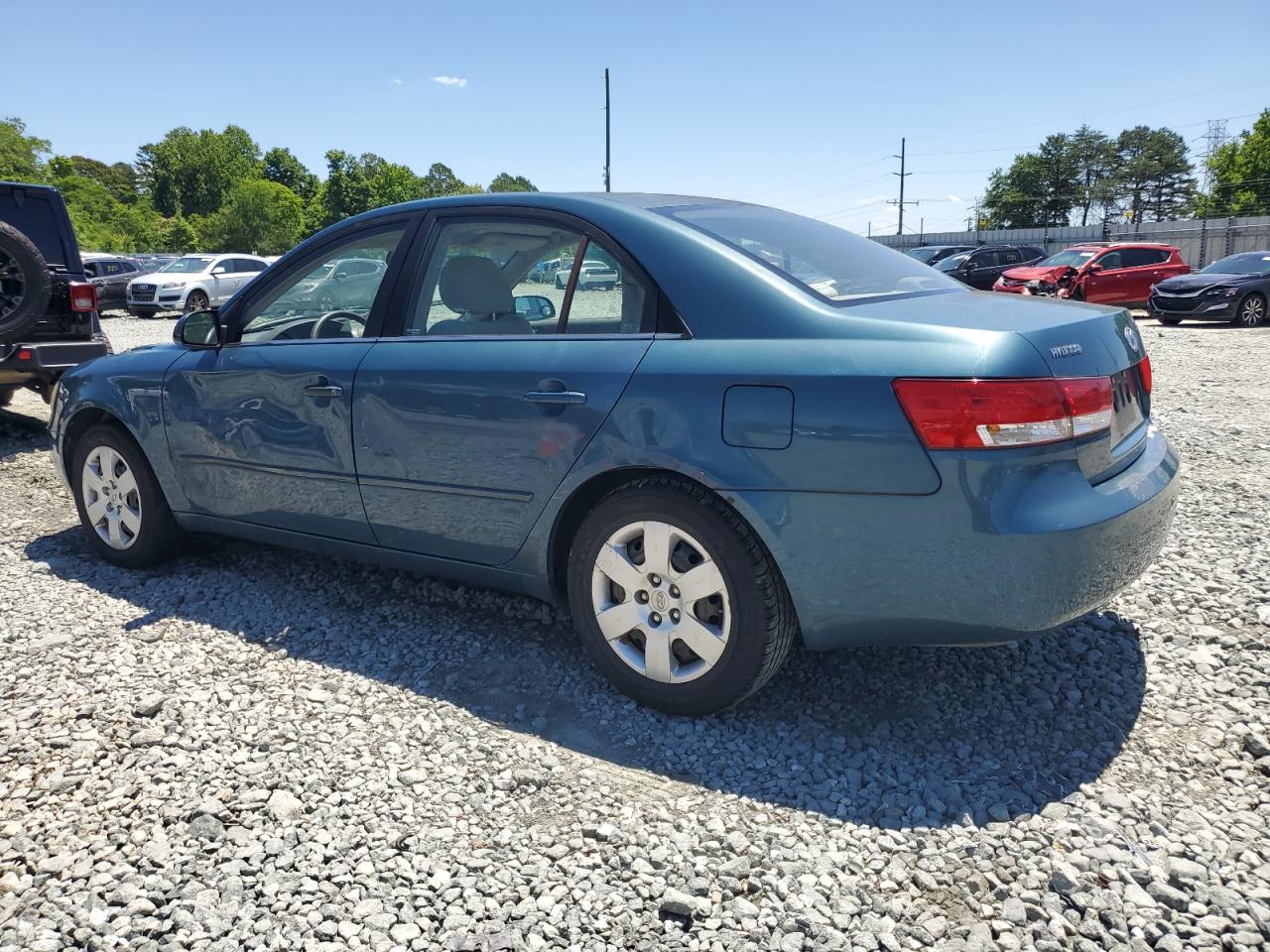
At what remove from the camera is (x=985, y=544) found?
8.13 feet

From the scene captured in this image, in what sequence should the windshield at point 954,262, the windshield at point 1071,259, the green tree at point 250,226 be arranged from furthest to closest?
the green tree at point 250,226
the windshield at point 954,262
the windshield at point 1071,259

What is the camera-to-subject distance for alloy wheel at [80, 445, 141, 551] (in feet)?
14.8

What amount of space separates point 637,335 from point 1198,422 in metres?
6.32

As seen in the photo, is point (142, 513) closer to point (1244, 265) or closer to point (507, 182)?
point (1244, 265)

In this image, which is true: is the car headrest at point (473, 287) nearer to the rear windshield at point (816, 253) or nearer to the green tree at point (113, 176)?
the rear windshield at point (816, 253)

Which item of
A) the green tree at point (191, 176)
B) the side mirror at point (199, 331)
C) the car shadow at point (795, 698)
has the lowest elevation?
the car shadow at point (795, 698)

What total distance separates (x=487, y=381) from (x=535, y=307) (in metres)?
0.34

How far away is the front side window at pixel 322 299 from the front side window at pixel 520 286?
0.89 feet

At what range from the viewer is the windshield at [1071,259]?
2088cm

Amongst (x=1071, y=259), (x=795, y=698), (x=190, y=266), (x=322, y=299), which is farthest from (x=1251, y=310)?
(x=190, y=266)

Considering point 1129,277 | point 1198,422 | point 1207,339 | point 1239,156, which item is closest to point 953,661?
point 1198,422

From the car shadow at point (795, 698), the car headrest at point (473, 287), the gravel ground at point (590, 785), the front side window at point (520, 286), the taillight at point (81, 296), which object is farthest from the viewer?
the taillight at point (81, 296)

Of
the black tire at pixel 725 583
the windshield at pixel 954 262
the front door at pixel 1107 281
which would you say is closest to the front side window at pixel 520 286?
the black tire at pixel 725 583

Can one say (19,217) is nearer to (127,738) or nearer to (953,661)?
(127,738)
